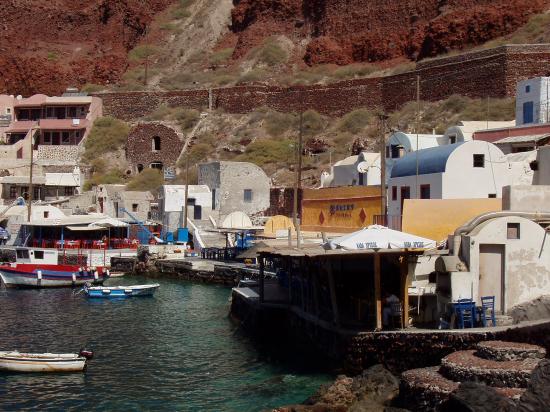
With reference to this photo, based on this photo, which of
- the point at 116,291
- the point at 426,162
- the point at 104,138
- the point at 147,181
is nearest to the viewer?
the point at 426,162

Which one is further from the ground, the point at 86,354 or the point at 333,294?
the point at 333,294

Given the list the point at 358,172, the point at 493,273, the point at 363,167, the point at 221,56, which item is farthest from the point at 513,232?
the point at 221,56

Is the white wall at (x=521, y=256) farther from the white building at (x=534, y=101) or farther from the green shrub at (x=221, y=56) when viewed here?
the green shrub at (x=221, y=56)

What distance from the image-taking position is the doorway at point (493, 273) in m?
23.5

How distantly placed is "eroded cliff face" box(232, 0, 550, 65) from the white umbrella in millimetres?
51430

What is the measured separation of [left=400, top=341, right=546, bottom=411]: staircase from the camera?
1772cm

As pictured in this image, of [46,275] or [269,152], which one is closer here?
[46,275]

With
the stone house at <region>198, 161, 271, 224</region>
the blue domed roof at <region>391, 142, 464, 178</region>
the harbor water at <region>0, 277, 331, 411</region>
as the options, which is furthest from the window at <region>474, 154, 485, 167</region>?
the stone house at <region>198, 161, 271, 224</region>

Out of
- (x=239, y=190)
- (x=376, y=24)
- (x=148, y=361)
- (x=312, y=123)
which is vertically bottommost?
(x=148, y=361)

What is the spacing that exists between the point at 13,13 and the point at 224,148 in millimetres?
44911

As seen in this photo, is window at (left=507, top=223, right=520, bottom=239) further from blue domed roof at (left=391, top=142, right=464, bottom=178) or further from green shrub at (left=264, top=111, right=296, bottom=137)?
green shrub at (left=264, top=111, right=296, bottom=137)

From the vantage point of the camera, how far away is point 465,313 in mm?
22328

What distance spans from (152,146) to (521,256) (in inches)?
2194

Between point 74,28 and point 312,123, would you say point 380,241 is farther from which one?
point 74,28
